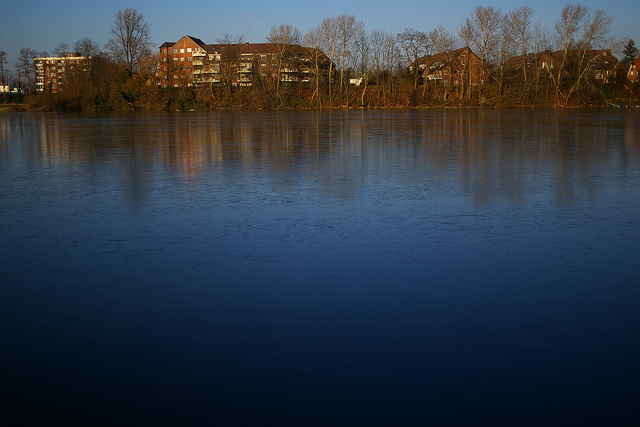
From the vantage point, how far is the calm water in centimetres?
286

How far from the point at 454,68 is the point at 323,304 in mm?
70212

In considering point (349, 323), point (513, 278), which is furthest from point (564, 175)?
point (349, 323)

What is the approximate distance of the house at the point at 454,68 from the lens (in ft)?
218

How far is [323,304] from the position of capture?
13.4 feet

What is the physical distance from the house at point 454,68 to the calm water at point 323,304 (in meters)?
61.5

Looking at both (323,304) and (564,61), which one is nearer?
(323,304)

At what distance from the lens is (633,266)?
191 inches

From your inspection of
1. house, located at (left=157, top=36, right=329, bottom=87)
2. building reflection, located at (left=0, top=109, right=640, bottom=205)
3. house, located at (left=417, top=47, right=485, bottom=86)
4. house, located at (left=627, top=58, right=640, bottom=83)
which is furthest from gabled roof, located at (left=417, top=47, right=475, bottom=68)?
building reflection, located at (left=0, top=109, right=640, bottom=205)

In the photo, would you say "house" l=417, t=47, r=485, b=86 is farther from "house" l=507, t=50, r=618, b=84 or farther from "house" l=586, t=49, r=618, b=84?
"house" l=586, t=49, r=618, b=84

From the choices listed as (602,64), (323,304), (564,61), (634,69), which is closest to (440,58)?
(564,61)

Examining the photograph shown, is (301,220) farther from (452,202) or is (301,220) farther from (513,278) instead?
(513,278)

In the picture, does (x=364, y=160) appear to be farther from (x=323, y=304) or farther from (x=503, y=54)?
(x=503, y=54)

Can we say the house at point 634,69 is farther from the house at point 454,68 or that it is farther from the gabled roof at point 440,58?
the gabled roof at point 440,58

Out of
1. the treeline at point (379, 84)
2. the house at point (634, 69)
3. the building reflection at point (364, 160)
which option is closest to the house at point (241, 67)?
the treeline at point (379, 84)
